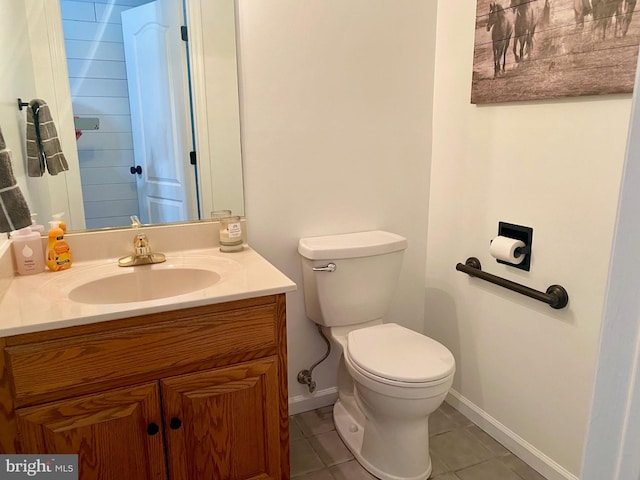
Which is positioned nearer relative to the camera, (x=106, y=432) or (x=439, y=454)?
(x=106, y=432)

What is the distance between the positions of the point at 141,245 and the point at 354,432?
1.11 meters

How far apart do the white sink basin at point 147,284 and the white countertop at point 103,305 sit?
0.03 m

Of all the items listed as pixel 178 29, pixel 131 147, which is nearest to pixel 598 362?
pixel 131 147

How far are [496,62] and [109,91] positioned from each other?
136cm

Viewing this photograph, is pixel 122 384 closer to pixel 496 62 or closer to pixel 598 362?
pixel 598 362

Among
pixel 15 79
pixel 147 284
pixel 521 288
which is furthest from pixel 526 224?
pixel 15 79

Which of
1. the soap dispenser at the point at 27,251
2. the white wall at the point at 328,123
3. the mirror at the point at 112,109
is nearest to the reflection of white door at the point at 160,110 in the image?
the mirror at the point at 112,109

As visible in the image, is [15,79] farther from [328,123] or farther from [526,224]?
[526,224]

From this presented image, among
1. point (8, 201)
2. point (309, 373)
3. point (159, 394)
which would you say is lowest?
point (309, 373)

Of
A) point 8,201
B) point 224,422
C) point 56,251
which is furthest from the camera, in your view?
point 56,251

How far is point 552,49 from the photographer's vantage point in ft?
4.94

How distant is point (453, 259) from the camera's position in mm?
2059

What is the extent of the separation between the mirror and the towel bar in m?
0.96

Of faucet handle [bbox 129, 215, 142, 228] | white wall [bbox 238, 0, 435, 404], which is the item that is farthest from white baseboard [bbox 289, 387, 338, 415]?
faucet handle [bbox 129, 215, 142, 228]
